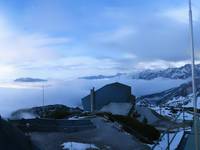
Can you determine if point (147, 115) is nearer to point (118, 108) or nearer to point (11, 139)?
point (118, 108)

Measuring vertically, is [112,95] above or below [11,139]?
above

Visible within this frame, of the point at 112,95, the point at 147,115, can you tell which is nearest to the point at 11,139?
the point at 147,115

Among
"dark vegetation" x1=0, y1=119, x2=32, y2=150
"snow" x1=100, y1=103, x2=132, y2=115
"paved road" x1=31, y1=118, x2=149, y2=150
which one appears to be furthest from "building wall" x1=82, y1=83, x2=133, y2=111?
"dark vegetation" x1=0, y1=119, x2=32, y2=150

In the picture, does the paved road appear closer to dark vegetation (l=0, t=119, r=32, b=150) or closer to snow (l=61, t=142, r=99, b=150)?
snow (l=61, t=142, r=99, b=150)

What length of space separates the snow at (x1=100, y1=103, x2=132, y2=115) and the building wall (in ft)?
8.09

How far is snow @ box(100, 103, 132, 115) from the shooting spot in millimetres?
79219

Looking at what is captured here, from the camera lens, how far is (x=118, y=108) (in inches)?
3167

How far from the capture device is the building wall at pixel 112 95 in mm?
84438

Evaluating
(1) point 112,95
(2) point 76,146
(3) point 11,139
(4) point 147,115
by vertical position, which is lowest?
(4) point 147,115

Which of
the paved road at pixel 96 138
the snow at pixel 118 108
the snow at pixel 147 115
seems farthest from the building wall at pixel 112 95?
the paved road at pixel 96 138

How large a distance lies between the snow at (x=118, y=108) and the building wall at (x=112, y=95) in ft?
8.09

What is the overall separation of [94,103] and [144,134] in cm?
3260

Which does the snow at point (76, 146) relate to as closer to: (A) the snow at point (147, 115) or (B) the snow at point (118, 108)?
(B) the snow at point (118, 108)

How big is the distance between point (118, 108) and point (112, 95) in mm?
5233
